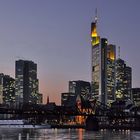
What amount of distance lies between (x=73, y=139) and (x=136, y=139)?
64.0 ft

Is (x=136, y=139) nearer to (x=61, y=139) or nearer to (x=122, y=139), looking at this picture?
(x=122, y=139)

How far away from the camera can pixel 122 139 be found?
176875mm

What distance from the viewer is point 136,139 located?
576 feet

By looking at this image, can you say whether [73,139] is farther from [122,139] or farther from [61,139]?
[122,139]

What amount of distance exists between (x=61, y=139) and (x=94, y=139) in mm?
10041

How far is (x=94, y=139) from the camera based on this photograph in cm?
17312

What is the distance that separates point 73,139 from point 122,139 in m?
15.5

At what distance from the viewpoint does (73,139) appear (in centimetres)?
17375

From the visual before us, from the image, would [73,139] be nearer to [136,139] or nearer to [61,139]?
[61,139]

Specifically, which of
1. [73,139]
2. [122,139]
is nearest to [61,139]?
[73,139]

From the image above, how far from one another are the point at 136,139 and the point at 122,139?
4.38m

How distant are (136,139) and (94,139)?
43.6ft

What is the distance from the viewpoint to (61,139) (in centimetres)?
17375

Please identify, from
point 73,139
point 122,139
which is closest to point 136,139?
point 122,139
